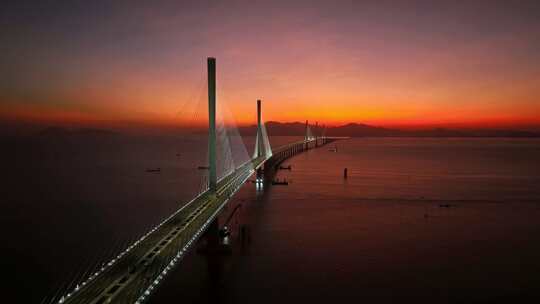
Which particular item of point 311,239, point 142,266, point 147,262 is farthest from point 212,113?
point 142,266

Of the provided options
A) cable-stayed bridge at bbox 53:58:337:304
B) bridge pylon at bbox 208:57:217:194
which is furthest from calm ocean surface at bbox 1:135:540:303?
bridge pylon at bbox 208:57:217:194

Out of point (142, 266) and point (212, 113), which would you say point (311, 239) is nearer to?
point (212, 113)

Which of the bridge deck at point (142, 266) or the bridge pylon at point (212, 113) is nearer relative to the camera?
the bridge deck at point (142, 266)

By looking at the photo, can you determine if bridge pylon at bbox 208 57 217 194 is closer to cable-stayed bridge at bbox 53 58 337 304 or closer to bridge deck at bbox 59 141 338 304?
cable-stayed bridge at bbox 53 58 337 304

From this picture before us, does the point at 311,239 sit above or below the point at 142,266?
below

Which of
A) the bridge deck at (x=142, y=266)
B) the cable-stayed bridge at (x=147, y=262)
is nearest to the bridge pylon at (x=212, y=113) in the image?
the cable-stayed bridge at (x=147, y=262)

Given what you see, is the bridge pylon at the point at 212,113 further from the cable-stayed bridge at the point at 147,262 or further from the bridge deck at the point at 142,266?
the bridge deck at the point at 142,266

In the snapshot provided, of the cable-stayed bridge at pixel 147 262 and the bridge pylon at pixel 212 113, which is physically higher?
the bridge pylon at pixel 212 113

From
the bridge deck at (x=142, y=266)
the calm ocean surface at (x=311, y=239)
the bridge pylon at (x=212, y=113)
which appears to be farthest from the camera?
the bridge pylon at (x=212, y=113)

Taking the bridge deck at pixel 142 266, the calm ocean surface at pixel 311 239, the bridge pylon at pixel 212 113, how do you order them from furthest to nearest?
the bridge pylon at pixel 212 113
the calm ocean surface at pixel 311 239
the bridge deck at pixel 142 266
